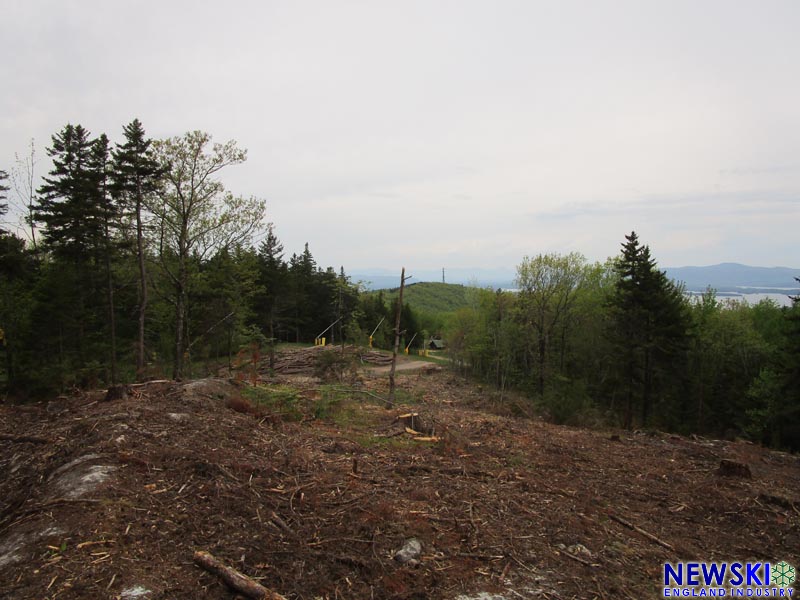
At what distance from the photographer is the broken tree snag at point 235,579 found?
3.42 m

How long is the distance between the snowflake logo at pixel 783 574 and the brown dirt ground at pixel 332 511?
0.95ft

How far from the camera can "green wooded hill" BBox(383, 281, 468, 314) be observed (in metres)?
97.9

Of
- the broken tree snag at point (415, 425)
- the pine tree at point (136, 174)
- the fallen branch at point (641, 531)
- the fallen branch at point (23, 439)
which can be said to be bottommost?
the broken tree snag at point (415, 425)

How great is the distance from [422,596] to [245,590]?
4.93 feet

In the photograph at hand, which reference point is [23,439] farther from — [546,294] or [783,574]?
[546,294]

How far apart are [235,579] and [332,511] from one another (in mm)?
1633

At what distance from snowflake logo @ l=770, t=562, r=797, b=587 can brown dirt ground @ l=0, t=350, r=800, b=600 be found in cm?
29

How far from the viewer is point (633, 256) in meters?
22.8

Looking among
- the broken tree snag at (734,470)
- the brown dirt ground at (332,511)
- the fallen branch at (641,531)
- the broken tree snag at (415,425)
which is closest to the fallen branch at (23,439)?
the brown dirt ground at (332,511)

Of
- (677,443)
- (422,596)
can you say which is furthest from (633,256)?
(422,596)

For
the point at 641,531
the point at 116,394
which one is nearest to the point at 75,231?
the point at 116,394

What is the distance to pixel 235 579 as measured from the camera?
350cm

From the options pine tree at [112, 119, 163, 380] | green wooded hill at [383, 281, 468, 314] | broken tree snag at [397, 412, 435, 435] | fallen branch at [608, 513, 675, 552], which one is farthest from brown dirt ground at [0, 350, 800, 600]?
green wooded hill at [383, 281, 468, 314]

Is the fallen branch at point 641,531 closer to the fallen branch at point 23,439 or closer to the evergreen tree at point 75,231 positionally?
the fallen branch at point 23,439
